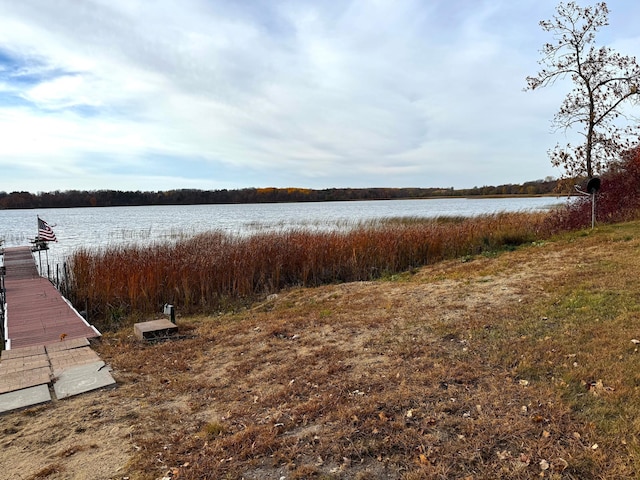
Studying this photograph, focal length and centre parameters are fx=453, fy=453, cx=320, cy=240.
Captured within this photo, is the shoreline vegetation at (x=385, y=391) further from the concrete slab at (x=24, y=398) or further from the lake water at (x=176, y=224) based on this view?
the lake water at (x=176, y=224)

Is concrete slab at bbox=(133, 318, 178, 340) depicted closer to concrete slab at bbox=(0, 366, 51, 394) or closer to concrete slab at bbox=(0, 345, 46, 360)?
concrete slab at bbox=(0, 345, 46, 360)

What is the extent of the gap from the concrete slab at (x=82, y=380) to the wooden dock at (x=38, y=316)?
1.68 metres

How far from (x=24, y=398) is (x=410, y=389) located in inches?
125

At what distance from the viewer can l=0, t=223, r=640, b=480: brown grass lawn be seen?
253 cm

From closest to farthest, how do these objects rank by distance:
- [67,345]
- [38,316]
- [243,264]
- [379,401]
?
[379,401] → [67,345] → [38,316] → [243,264]

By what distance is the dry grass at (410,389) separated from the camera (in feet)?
8.26

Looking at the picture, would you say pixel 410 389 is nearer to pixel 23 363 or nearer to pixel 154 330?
pixel 154 330

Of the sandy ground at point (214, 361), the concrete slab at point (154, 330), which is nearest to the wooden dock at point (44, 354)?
the sandy ground at point (214, 361)

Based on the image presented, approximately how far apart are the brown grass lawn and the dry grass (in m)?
0.01

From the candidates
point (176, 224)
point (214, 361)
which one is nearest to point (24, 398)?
point (214, 361)

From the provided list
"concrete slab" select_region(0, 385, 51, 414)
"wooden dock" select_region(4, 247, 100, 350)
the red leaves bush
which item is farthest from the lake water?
"concrete slab" select_region(0, 385, 51, 414)

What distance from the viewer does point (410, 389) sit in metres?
3.34

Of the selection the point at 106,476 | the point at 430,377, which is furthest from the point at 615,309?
the point at 106,476

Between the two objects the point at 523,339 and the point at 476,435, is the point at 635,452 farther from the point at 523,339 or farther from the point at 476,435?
the point at 523,339
